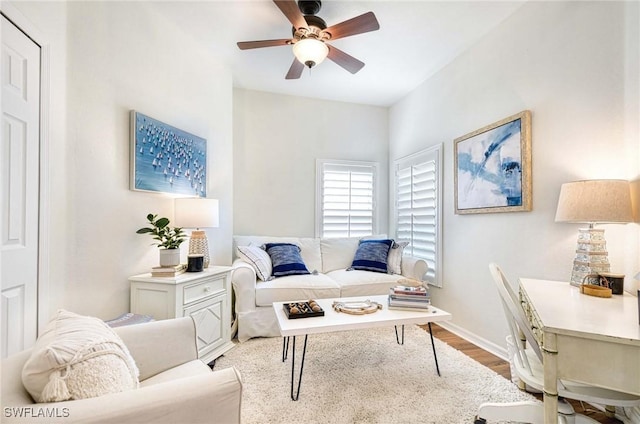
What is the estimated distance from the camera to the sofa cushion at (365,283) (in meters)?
3.01

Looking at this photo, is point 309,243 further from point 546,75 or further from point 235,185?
point 546,75

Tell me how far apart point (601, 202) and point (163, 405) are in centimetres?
210

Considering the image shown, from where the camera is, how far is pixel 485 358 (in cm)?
238


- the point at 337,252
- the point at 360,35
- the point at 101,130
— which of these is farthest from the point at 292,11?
the point at 337,252

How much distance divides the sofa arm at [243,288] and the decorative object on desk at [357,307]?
95 centimetres

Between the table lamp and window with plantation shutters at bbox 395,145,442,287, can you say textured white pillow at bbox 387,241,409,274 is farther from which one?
the table lamp

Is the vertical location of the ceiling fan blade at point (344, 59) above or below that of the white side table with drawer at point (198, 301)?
above

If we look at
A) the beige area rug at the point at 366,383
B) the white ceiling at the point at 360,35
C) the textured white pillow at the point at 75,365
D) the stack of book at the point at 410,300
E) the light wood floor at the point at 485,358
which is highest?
the white ceiling at the point at 360,35

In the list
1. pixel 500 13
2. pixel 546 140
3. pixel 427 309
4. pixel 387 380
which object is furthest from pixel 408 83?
pixel 387 380

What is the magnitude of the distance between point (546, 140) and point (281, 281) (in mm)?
2536

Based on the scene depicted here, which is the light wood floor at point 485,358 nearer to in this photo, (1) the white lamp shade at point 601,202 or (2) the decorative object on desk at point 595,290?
(2) the decorative object on desk at point 595,290

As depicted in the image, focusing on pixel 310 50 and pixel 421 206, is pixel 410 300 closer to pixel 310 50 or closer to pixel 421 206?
pixel 421 206

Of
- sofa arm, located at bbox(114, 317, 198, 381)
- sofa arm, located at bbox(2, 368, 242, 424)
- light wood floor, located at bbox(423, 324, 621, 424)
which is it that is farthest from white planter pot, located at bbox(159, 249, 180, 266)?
light wood floor, located at bbox(423, 324, 621, 424)

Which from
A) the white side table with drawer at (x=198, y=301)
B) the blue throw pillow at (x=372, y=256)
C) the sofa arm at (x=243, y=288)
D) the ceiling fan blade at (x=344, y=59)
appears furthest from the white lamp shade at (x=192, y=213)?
the blue throw pillow at (x=372, y=256)
